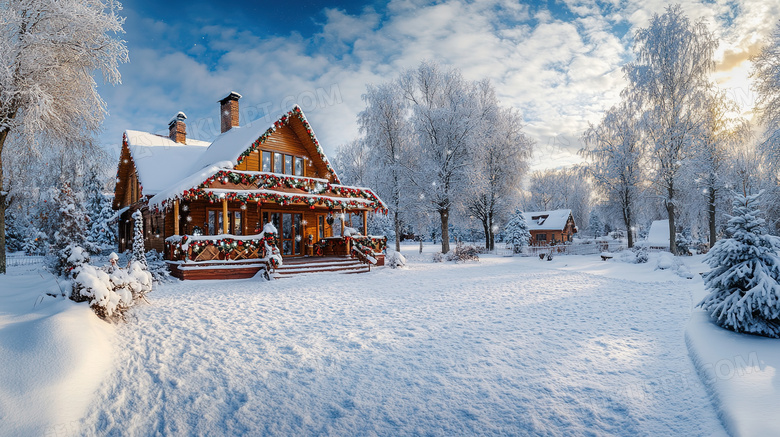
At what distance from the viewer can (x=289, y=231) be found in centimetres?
1850

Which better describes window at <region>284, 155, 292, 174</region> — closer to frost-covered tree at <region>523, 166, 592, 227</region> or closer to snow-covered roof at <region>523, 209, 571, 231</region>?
snow-covered roof at <region>523, 209, 571, 231</region>

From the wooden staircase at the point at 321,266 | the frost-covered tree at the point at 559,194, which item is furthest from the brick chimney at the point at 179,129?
the frost-covered tree at the point at 559,194

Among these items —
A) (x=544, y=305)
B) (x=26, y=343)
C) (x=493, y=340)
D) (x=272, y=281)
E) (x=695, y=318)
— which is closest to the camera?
(x=26, y=343)

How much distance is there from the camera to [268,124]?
1644 cm

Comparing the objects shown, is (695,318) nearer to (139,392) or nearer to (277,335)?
(277,335)

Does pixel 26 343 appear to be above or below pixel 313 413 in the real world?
above

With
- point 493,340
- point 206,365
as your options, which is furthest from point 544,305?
point 206,365

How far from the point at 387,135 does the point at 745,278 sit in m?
23.4

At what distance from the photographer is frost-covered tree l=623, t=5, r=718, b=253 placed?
68.5 ft

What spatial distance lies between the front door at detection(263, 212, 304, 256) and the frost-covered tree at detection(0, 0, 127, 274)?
8.28 meters

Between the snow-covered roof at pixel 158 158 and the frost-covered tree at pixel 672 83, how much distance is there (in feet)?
94.5

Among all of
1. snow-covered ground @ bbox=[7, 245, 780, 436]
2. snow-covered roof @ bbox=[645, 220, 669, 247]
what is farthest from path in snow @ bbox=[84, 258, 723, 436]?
snow-covered roof @ bbox=[645, 220, 669, 247]

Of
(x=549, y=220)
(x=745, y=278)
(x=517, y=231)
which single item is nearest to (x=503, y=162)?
(x=517, y=231)

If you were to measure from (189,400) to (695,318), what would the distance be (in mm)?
8918
